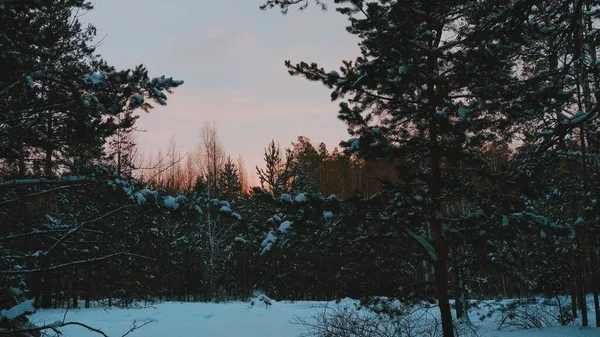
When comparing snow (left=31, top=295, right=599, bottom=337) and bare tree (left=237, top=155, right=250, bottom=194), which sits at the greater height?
bare tree (left=237, top=155, right=250, bottom=194)

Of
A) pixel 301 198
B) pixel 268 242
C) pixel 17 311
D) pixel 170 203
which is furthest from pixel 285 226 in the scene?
pixel 17 311

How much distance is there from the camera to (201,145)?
104 feet

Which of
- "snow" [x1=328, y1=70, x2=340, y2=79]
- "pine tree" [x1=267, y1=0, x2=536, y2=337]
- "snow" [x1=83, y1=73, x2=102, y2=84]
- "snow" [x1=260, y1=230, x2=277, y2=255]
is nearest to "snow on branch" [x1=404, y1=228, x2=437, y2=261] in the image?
"pine tree" [x1=267, y1=0, x2=536, y2=337]

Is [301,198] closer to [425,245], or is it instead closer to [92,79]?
[425,245]

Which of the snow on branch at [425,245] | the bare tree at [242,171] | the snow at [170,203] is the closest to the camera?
the snow at [170,203]

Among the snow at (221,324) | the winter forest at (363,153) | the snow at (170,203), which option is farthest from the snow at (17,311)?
the snow at (221,324)

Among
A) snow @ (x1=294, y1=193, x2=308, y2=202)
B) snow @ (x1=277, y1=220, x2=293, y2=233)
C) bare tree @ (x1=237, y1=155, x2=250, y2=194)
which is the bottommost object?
snow @ (x1=277, y1=220, x2=293, y2=233)

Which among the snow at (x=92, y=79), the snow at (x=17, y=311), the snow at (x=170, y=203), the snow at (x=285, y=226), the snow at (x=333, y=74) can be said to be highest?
the snow at (x=333, y=74)

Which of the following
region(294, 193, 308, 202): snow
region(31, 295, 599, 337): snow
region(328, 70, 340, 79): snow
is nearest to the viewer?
region(294, 193, 308, 202): snow

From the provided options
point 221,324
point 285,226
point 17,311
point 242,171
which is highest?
point 242,171

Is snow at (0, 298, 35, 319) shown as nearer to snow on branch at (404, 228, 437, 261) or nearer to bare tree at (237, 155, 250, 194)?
snow on branch at (404, 228, 437, 261)

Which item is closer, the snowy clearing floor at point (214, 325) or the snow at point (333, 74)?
the snow at point (333, 74)

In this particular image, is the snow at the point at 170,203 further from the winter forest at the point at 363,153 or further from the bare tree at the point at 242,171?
the bare tree at the point at 242,171

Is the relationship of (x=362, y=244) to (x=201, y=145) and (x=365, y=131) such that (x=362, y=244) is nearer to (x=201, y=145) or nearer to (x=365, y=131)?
(x=365, y=131)
